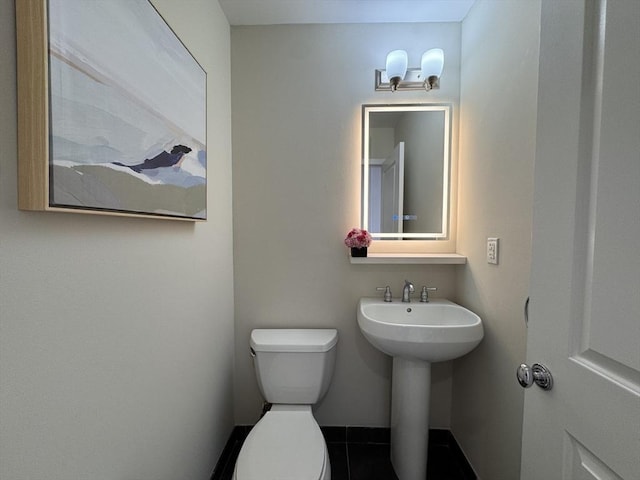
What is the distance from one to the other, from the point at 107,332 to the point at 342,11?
176 centimetres

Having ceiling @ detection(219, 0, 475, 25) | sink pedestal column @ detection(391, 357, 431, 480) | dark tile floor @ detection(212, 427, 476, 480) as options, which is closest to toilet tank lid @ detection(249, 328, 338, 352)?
sink pedestal column @ detection(391, 357, 431, 480)

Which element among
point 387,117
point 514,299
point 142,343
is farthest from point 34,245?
point 387,117

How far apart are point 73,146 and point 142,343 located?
57cm

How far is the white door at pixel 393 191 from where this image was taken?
1649 mm

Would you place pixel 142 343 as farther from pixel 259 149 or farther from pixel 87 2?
pixel 259 149

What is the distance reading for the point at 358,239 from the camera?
4.97 feet

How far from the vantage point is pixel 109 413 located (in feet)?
2.36

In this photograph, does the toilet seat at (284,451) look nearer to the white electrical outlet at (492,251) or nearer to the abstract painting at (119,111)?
the abstract painting at (119,111)

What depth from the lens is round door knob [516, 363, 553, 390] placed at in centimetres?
62

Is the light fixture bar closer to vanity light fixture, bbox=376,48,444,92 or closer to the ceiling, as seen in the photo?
vanity light fixture, bbox=376,48,444,92

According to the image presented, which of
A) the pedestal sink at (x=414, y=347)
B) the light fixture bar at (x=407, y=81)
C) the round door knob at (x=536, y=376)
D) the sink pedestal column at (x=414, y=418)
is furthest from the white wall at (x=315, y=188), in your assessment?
the round door knob at (x=536, y=376)

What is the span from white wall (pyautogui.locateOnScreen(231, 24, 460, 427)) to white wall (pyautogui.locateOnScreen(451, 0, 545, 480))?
193 mm

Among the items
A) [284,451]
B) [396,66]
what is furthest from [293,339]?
[396,66]

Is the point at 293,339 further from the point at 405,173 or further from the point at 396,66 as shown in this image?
the point at 396,66
